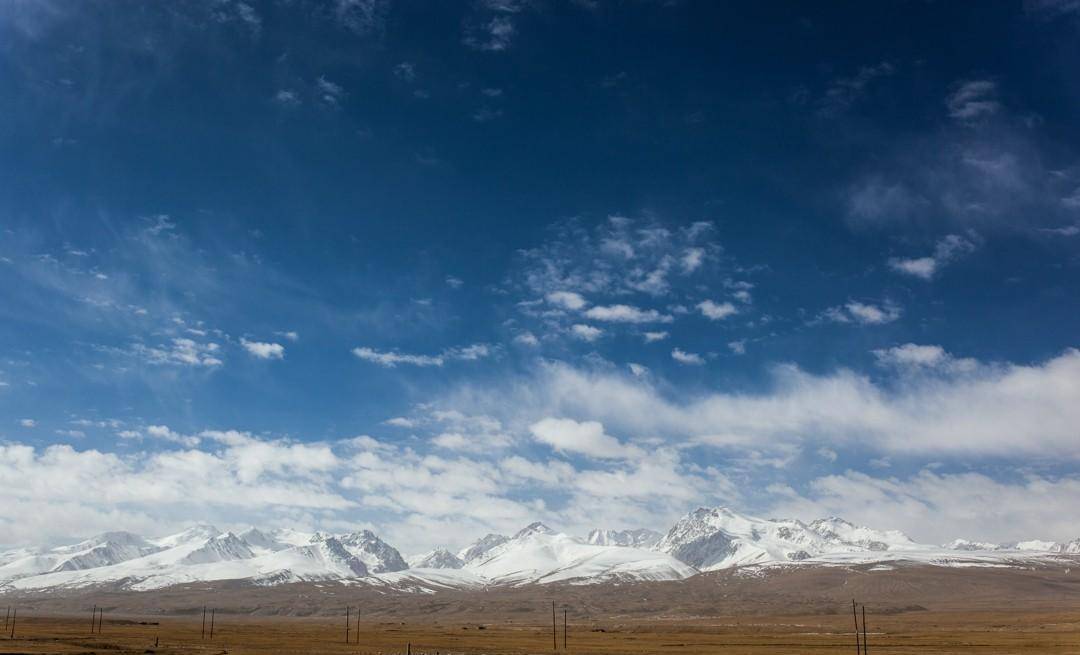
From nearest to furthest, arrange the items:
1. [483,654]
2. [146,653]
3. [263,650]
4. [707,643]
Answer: [146,653]
[483,654]
[263,650]
[707,643]

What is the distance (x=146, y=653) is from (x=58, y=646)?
22.3 metres

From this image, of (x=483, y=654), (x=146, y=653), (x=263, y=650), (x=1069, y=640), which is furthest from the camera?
(x=1069, y=640)

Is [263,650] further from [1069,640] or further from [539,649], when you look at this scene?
[1069,640]

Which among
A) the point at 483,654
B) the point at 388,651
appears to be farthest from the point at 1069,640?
the point at 388,651

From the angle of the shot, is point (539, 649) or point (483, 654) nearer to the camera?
point (483, 654)

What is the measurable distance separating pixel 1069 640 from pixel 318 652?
5136 inches

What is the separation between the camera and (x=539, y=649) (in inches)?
5453

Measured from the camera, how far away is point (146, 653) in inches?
4550

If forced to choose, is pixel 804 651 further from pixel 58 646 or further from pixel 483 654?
pixel 58 646

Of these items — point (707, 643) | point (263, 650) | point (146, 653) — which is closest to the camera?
point (146, 653)

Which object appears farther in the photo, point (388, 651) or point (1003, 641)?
point (1003, 641)

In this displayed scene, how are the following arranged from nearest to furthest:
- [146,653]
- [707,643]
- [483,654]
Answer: [146,653], [483,654], [707,643]

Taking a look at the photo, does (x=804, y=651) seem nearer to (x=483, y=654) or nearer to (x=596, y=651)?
(x=596, y=651)

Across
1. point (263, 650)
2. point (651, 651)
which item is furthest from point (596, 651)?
point (263, 650)
